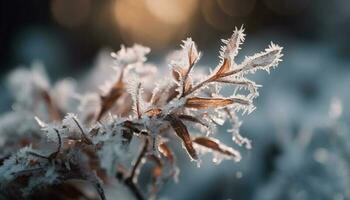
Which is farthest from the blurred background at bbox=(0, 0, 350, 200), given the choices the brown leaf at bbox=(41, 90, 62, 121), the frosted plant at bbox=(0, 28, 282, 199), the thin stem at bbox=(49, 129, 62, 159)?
the thin stem at bbox=(49, 129, 62, 159)

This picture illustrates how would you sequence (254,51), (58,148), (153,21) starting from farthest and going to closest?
(153,21)
(254,51)
(58,148)

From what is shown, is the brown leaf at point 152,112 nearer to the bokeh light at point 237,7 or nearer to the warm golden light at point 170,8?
the bokeh light at point 237,7

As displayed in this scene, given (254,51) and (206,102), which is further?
(254,51)

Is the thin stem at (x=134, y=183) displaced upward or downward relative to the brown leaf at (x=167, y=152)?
downward

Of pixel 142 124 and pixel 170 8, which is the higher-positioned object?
pixel 170 8

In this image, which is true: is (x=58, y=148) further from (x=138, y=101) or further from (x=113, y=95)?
(x=113, y=95)

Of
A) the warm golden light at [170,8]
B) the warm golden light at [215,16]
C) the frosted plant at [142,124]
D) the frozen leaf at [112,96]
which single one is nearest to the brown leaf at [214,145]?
the frosted plant at [142,124]

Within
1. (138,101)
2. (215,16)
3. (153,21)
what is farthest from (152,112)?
(153,21)
